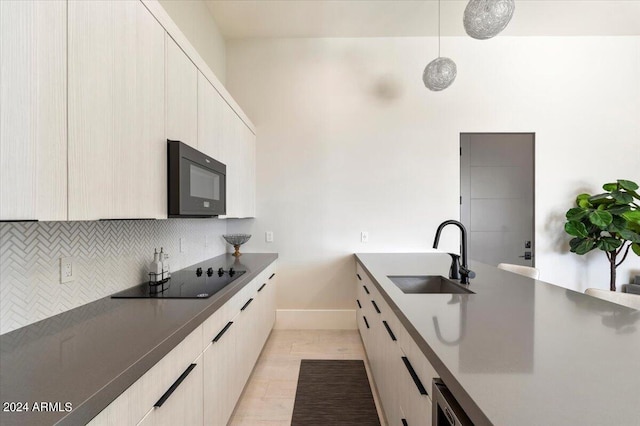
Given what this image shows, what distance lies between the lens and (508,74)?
341cm

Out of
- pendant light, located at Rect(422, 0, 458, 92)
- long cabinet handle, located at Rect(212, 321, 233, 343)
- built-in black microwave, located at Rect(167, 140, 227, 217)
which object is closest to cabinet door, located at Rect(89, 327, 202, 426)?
long cabinet handle, located at Rect(212, 321, 233, 343)

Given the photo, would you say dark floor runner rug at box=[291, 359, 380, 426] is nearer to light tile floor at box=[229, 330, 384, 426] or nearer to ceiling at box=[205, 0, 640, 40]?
light tile floor at box=[229, 330, 384, 426]

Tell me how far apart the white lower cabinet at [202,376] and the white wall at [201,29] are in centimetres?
207

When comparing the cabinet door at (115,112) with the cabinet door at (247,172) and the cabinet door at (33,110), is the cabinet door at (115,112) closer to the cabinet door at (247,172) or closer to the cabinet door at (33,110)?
the cabinet door at (33,110)

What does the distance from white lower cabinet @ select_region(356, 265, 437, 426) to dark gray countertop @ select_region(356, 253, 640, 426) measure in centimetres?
12

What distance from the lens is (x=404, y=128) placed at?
342 cm

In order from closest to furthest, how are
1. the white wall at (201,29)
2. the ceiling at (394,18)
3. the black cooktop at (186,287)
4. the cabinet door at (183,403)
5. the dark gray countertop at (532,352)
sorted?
the dark gray countertop at (532,352), the cabinet door at (183,403), the black cooktop at (186,287), the white wall at (201,29), the ceiling at (394,18)

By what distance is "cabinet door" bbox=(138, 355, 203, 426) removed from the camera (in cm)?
100

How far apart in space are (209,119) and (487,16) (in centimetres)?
195

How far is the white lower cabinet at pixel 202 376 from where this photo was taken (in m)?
0.90

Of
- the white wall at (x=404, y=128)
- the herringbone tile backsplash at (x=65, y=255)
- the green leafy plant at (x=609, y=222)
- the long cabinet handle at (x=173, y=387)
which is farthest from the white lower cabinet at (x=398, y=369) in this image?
the green leafy plant at (x=609, y=222)

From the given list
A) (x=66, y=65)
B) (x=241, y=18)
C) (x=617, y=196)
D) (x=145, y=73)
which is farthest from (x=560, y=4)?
(x=66, y=65)

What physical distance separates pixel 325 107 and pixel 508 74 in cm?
207

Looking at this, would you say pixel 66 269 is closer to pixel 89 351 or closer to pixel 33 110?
pixel 89 351
